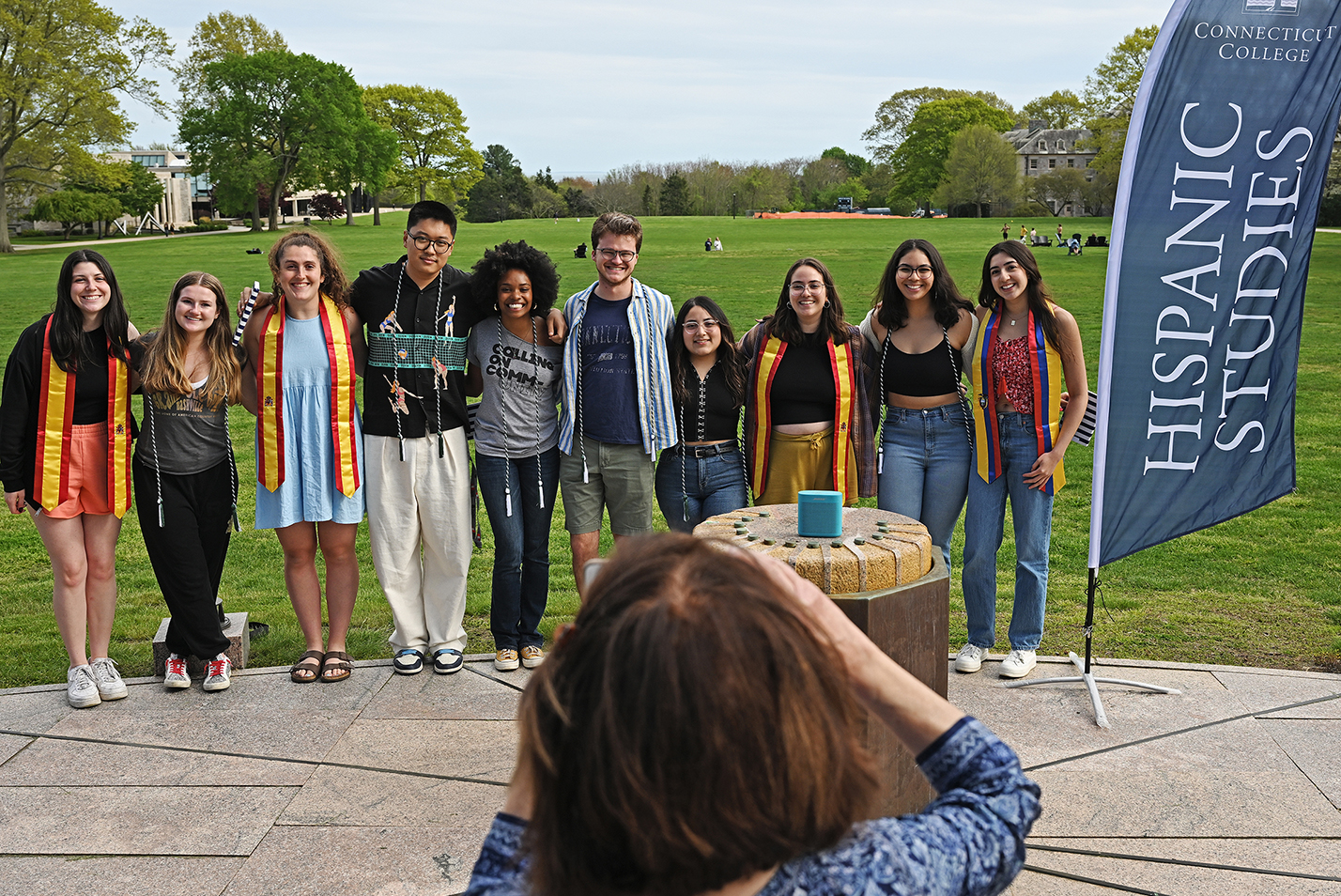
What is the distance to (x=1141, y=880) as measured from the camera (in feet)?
10.8

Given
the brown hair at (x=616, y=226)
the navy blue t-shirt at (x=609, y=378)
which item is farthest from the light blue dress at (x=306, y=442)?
the brown hair at (x=616, y=226)

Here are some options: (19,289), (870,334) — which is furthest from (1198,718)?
(19,289)

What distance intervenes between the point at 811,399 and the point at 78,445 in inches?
125

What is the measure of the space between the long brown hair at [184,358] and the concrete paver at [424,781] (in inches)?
51.9

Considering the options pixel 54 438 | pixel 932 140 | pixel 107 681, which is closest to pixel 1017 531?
pixel 107 681

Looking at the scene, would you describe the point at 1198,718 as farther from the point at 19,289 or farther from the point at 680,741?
the point at 19,289

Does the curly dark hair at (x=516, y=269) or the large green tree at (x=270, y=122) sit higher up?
the large green tree at (x=270, y=122)

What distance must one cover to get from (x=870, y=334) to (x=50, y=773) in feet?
12.5

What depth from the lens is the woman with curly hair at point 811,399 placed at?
16.1ft

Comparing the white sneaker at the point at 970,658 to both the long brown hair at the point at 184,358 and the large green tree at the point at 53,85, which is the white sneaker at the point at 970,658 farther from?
the large green tree at the point at 53,85

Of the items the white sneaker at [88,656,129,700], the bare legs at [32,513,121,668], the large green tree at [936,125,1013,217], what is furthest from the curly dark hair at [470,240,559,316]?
the large green tree at [936,125,1013,217]

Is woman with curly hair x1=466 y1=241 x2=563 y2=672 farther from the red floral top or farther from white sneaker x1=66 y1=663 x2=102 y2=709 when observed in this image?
the red floral top

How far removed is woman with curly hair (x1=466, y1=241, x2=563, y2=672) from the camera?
5.04 metres

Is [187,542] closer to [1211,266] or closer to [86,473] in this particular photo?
[86,473]
